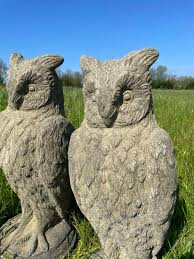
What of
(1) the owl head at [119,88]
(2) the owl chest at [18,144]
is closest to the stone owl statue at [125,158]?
(1) the owl head at [119,88]

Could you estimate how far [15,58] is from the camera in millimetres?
2215

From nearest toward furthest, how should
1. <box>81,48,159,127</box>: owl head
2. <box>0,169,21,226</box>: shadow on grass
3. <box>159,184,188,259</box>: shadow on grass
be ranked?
<box>81,48,159,127</box>: owl head
<box>159,184,188,259</box>: shadow on grass
<box>0,169,21,226</box>: shadow on grass

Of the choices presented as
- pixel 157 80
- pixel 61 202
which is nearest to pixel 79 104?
pixel 61 202

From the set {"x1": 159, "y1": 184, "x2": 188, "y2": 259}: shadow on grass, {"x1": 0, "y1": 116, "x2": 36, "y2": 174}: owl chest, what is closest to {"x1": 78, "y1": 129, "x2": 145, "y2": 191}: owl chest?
{"x1": 0, "y1": 116, "x2": 36, "y2": 174}: owl chest

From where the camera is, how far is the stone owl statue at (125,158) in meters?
1.78

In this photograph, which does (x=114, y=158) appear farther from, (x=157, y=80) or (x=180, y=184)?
(x=157, y=80)

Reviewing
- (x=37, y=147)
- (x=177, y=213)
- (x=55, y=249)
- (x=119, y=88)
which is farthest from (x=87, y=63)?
(x=177, y=213)

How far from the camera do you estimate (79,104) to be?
5000mm

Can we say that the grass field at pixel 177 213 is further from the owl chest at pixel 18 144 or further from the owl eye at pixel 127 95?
the owl eye at pixel 127 95

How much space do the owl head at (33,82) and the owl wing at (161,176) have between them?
28.9 inches

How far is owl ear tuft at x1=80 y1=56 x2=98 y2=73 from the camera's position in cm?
182

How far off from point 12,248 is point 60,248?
13.0 inches

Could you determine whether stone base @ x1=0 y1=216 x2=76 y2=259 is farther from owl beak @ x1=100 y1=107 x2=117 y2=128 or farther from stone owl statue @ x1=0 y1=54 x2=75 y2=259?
owl beak @ x1=100 y1=107 x2=117 y2=128

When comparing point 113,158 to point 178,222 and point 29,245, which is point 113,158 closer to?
point 29,245
